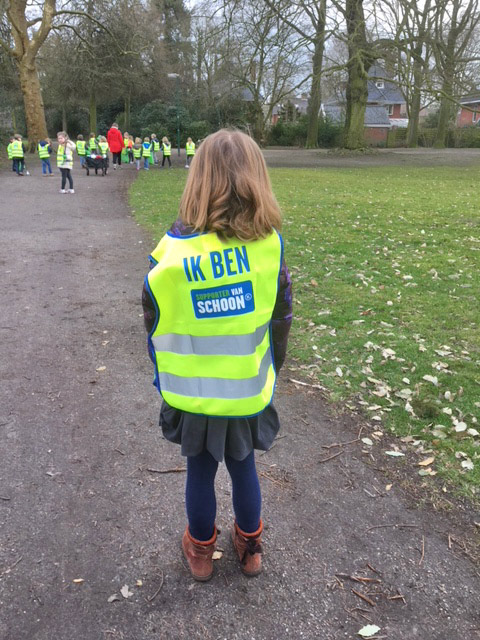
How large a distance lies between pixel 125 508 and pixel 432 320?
3.97 m

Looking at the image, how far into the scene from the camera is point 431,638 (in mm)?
2127

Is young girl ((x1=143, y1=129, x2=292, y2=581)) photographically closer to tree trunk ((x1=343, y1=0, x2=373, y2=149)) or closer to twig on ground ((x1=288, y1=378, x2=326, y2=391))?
twig on ground ((x1=288, y1=378, x2=326, y2=391))

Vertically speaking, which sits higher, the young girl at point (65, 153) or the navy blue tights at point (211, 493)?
the young girl at point (65, 153)

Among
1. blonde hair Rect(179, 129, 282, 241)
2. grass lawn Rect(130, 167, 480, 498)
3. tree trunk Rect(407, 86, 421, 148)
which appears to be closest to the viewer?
blonde hair Rect(179, 129, 282, 241)

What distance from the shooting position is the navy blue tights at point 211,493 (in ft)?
A: 7.39

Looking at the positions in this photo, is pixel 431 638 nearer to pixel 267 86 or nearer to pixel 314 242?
pixel 314 242

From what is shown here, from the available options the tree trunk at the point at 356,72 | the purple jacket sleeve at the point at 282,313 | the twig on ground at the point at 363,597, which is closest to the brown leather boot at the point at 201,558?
the twig on ground at the point at 363,597

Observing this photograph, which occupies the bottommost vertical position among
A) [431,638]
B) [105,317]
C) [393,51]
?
[431,638]

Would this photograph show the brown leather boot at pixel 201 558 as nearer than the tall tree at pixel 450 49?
Yes

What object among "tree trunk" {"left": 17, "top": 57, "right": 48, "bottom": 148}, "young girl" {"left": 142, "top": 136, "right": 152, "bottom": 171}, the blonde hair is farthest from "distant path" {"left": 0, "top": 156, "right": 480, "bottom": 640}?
"tree trunk" {"left": 17, "top": 57, "right": 48, "bottom": 148}

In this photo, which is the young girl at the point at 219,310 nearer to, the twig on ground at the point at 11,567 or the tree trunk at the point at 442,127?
the twig on ground at the point at 11,567

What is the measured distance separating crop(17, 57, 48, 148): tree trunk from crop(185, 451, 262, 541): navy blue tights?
29785 millimetres

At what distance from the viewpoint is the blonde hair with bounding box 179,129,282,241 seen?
1.95 m

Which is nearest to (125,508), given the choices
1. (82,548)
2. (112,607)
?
(82,548)
